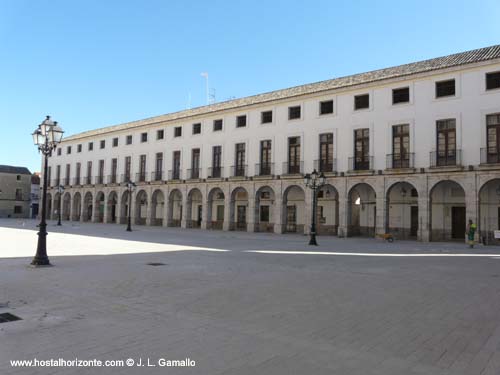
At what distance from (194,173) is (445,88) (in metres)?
20.6

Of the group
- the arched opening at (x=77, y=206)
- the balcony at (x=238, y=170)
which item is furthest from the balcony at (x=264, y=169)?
the arched opening at (x=77, y=206)

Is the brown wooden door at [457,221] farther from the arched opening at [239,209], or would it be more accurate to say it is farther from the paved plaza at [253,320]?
the paved plaza at [253,320]

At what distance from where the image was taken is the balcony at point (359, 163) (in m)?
26.1

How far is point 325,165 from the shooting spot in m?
28.0

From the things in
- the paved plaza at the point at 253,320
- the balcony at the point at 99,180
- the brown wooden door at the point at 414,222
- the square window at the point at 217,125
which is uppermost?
the square window at the point at 217,125

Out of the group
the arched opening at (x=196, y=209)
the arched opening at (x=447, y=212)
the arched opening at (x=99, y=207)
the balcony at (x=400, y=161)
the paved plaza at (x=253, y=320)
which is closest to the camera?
the paved plaza at (x=253, y=320)

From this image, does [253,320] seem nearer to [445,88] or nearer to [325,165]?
[445,88]

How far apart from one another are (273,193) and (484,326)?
1057 inches

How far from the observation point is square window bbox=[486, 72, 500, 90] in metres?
21.9

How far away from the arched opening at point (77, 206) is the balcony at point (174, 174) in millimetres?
16553

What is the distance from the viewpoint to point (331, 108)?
2812 cm

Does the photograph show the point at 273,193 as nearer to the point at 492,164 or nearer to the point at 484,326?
the point at 492,164

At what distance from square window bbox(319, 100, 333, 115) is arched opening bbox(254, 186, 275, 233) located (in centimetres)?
698

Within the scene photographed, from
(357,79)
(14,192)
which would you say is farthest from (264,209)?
(14,192)
